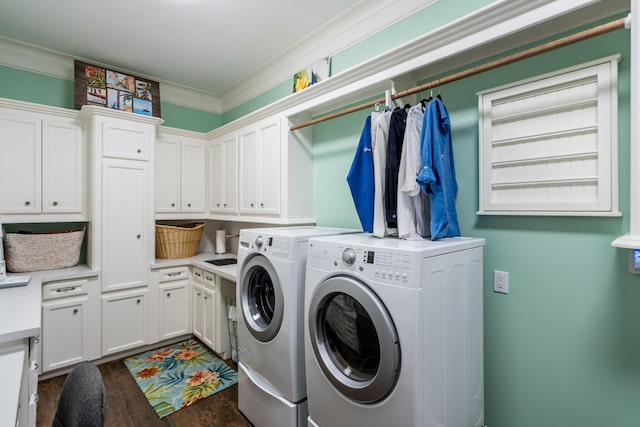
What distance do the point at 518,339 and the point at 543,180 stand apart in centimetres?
81

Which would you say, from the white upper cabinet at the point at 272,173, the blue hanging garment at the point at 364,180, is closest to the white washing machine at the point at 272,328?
the blue hanging garment at the point at 364,180

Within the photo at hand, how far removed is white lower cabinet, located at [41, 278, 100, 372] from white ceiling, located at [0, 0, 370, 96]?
2069mm

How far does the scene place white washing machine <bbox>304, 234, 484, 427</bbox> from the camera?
122cm

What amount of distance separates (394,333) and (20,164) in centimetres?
324

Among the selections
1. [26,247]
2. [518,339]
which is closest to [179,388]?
[26,247]

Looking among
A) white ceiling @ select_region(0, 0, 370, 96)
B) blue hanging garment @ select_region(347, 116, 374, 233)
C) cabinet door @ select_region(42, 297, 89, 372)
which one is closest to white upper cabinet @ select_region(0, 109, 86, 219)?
white ceiling @ select_region(0, 0, 370, 96)

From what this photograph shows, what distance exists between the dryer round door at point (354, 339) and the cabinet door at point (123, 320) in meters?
2.19

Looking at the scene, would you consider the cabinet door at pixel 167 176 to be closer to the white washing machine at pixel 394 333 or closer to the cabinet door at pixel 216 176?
the cabinet door at pixel 216 176

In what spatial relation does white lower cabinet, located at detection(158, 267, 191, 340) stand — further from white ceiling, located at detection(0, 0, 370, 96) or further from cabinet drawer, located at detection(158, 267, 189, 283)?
white ceiling, located at detection(0, 0, 370, 96)

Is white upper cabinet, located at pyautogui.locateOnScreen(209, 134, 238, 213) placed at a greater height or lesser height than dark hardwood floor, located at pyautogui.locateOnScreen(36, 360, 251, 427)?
greater

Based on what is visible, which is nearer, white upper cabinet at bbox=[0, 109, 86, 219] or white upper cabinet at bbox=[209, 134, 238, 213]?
white upper cabinet at bbox=[0, 109, 86, 219]

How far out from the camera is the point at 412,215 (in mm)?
1664

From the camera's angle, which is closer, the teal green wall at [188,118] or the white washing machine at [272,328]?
the white washing machine at [272,328]

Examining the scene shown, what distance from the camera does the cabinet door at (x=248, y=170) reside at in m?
2.93
